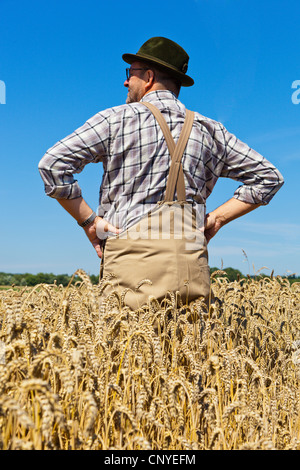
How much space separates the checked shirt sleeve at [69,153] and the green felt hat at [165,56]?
621 millimetres

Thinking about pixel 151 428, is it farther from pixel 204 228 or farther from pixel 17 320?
pixel 204 228

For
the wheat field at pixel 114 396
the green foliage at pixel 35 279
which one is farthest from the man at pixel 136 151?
the green foliage at pixel 35 279

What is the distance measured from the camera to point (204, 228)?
332 centimetres

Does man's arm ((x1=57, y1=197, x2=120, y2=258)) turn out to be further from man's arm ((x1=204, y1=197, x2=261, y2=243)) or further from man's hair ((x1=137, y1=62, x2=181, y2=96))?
man's hair ((x1=137, y1=62, x2=181, y2=96))

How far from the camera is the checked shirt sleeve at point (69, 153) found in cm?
294

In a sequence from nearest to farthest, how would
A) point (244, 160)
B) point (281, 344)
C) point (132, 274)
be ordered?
point (132, 274) < point (244, 160) < point (281, 344)

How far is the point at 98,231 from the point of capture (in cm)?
310

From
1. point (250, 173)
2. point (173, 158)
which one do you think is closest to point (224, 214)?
point (250, 173)

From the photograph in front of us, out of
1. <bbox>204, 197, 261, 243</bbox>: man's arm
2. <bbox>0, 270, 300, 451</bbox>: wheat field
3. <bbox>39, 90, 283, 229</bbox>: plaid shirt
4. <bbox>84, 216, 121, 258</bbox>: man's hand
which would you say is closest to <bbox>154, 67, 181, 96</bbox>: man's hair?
<bbox>39, 90, 283, 229</bbox>: plaid shirt

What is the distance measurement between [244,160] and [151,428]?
220 centimetres

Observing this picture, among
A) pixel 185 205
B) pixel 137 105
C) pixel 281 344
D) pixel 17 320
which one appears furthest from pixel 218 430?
pixel 281 344

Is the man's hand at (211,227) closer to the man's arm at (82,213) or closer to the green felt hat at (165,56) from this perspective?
the man's arm at (82,213)

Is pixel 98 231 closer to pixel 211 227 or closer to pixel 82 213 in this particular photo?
pixel 82 213
